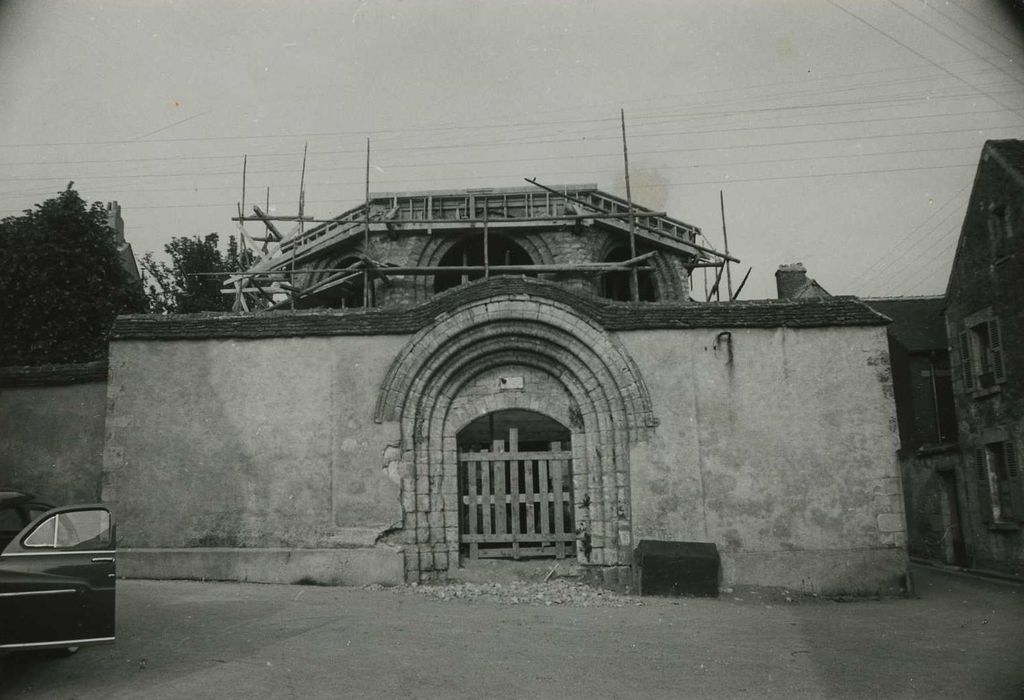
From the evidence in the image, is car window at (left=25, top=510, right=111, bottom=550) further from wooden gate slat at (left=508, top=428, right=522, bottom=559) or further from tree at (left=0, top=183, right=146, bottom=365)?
tree at (left=0, top=183, right=146, bottom=365)

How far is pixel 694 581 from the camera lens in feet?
33.9

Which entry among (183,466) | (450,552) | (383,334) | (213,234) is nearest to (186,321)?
(183,466)

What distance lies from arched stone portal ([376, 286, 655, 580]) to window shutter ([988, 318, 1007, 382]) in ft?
32.8

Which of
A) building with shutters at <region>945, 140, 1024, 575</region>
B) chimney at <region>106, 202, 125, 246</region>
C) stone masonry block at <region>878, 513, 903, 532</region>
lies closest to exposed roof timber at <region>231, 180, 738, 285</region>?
building with shutters at <region>945, 140, 1024, 575</region>

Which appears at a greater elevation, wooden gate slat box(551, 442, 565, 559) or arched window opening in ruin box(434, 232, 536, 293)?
arched window opening in ruin box(434, 232, 536, 293)

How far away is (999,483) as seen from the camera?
1677 cm

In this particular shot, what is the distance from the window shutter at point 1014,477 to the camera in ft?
51.4

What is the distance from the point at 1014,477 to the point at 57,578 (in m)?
17.1

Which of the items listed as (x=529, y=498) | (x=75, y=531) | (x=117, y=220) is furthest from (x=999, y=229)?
(x=117, y=220)

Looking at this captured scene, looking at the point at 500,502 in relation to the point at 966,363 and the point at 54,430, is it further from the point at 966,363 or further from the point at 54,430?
the point at 966,363

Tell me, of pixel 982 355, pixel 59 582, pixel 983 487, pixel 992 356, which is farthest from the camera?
pixel 982 355

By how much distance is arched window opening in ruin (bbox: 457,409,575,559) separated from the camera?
11336 millimetres

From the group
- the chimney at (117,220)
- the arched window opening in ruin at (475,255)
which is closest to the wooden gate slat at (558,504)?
the arched window opening in ruin at (475,255)

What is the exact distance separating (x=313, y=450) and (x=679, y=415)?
5178mm
